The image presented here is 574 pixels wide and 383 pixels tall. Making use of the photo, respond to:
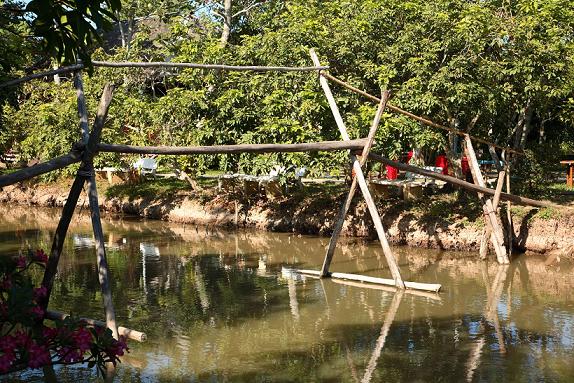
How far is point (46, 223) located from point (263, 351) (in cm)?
1389

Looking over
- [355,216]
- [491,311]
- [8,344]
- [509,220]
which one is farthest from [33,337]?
[355,216]

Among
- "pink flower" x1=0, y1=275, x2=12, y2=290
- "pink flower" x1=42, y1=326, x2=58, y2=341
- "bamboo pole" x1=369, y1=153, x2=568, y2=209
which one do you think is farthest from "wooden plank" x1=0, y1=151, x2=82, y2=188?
"bamboo pole" x1=369, y1=153, x2=568, y2=209

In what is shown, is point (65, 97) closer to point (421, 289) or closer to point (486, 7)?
point (486, 7)

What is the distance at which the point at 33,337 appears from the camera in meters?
5.25

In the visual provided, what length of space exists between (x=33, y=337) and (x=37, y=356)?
0.55ft

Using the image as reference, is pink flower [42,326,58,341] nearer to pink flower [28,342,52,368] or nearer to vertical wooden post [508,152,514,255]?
pink flower [28,342,52,368]

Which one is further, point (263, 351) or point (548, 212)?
point (548, 212)

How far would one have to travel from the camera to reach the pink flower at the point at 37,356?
5.11 m

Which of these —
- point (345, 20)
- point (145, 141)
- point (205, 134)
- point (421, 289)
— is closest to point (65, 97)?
point (145, 141)

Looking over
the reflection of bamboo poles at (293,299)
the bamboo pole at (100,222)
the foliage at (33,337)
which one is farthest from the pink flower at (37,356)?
the reflection of bamboo poles at (293,299)

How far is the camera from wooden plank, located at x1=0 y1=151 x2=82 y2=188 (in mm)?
7614

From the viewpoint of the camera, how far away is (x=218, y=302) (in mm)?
12297

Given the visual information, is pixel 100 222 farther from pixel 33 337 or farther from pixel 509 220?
pixel 509 220

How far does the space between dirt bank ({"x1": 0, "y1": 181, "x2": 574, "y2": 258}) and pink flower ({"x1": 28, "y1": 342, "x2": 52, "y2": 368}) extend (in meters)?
12.5
